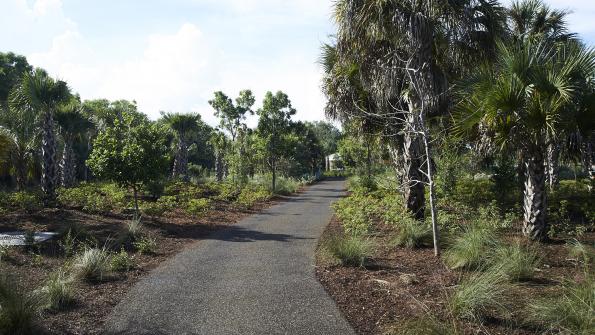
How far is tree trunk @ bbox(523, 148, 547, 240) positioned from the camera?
29.6 ft

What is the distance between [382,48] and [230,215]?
26.5ft

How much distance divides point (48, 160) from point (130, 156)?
515cm

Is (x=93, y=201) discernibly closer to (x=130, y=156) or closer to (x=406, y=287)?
(x=130, y=156)

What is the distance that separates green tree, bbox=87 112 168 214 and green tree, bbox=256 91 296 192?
43.4 ft

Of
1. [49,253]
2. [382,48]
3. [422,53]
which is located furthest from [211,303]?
[382,48]

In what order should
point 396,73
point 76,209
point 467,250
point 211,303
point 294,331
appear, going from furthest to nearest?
point 76,209, point 396,73, point 467,250, point 211,303, point 294,331

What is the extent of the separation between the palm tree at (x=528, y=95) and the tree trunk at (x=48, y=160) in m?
13.6

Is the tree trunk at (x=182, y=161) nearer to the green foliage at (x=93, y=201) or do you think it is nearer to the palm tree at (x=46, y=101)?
the green foliage at (x=93, y=201)

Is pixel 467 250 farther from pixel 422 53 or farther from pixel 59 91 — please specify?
pixel 59 91

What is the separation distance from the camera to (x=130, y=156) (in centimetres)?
1259

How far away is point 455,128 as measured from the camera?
8.91 metres

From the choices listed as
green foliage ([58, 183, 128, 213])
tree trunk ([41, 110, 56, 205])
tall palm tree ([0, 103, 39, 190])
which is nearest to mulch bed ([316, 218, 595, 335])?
green foliage ([58, 183, 128, 213])

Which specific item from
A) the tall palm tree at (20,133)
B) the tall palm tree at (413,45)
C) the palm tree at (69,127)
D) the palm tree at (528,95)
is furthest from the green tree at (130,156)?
the palm tree at (69,127)

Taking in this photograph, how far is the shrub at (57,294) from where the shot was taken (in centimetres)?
546
